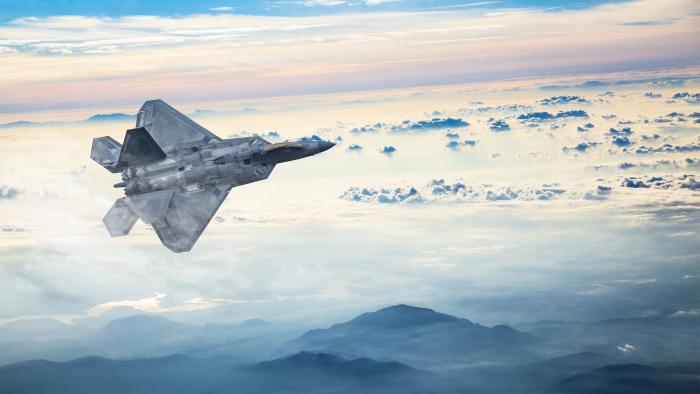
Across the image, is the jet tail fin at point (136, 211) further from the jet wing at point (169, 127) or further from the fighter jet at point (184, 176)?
the jet wing at point (169, 127)

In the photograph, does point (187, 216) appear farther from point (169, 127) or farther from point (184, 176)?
point (169, 127)

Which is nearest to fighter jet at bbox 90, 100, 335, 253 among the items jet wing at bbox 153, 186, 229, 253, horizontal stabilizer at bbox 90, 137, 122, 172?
jet wing at bbox 153, 186, 229, 253

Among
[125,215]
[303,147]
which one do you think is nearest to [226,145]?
[303,147]

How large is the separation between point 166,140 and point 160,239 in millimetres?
Answer: 14378

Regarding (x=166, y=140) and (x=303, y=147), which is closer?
(x=303, y=147)

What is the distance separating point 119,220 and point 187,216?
314 inches

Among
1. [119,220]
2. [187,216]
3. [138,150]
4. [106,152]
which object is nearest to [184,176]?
[187,216]

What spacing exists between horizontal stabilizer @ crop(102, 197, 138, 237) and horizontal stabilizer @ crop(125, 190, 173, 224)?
2.59 feet

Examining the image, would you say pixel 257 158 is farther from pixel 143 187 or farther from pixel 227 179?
pixel 143 187

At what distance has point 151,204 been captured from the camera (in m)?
72.2

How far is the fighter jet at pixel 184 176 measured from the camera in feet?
236

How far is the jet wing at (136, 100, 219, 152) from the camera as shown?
255ft

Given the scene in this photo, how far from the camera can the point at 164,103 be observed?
82625 millimetres

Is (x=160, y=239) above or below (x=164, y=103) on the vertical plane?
below
